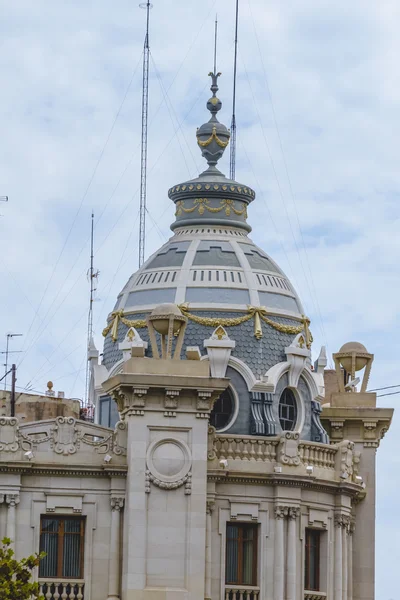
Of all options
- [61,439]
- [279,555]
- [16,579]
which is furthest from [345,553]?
[16,579]

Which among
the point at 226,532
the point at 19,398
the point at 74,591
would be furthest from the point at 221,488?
the point at 19,398

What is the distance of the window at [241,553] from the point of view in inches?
2452

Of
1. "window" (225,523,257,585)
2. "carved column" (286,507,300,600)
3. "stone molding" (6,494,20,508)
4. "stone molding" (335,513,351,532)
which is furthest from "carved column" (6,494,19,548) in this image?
"stone molding" (335,513,351,532)

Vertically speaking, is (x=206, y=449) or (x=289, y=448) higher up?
(x=289, y=448)

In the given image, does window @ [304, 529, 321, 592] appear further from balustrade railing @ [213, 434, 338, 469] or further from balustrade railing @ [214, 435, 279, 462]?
balustrade railing @ [214, 435, 279, 462]

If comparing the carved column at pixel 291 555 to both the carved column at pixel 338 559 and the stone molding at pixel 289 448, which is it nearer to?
the stone molding at pixel 289 448

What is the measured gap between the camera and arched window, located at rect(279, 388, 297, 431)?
65.6m

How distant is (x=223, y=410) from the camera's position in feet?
212

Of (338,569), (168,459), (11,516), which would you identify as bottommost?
(338,569)

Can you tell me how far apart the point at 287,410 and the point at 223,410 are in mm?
2423

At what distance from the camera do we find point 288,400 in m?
66.0

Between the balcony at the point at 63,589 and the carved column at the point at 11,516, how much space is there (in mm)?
1524

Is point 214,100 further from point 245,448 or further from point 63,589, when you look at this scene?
point 63,589

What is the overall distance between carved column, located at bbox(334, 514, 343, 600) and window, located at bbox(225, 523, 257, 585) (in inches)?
123
